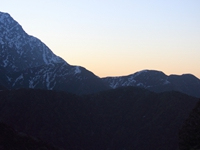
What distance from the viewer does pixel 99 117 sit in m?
171

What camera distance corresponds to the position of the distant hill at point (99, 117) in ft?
479

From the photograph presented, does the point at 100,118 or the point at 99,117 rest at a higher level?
the point at 99,117

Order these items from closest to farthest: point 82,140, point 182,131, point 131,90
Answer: point 182,131 < point 82,140 < point 131,90

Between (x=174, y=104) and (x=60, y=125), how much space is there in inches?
2286

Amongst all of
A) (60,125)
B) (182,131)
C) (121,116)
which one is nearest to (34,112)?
(60,125)

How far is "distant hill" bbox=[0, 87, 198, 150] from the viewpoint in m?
146

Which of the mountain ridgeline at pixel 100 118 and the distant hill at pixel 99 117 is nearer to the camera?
the mountain ridgeline at pixel 100 118

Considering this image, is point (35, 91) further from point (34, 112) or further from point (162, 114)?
point (162, 114)

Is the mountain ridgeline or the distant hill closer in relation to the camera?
the mountain ridgeline

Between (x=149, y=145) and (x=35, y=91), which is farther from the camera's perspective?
(x=35, y=91)

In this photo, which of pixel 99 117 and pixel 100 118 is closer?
pixel 100 118

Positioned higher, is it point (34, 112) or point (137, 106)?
point (137, 106)

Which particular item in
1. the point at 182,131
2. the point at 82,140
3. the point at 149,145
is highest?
the point at 182,131

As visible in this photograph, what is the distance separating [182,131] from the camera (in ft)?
201
